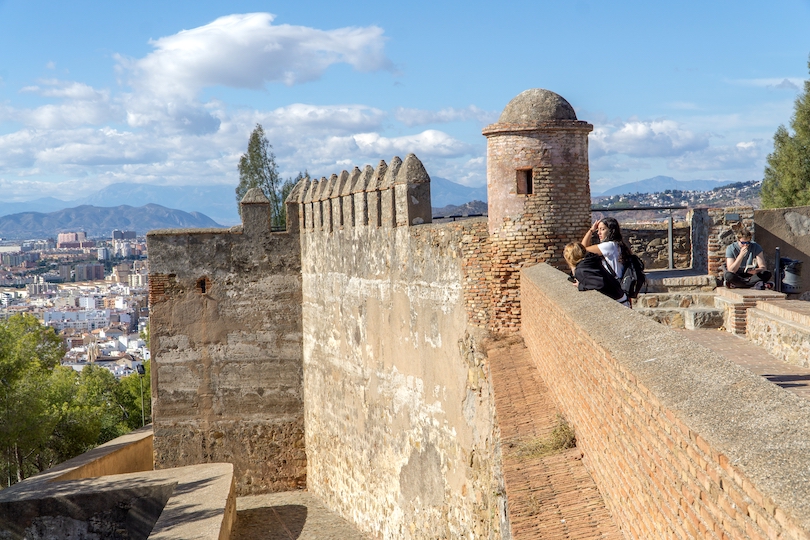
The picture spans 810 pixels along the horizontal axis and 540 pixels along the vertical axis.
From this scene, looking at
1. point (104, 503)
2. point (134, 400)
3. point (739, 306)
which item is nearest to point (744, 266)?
point (739, 306)

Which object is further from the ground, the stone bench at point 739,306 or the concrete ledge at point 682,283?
the concrete ledge at point 682,283

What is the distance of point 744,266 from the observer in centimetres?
1016

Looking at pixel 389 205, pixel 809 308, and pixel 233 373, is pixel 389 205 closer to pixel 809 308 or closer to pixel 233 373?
pixel 809 308

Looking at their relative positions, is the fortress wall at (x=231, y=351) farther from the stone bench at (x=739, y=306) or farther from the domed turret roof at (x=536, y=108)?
the stone bench at (x=739, y=306)

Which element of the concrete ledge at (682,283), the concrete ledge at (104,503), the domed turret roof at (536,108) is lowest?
the concrete ledge at (104,503)

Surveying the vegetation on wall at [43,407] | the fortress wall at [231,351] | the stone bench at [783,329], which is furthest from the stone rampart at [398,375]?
the vegetation on wall at [43,407]

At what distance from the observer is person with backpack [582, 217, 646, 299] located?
773 cm

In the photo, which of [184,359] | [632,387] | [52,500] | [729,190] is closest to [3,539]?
[52,500]

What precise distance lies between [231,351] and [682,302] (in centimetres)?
1005

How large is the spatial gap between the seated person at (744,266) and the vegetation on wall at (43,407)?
56.0ft

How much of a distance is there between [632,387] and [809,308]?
567 centimetres

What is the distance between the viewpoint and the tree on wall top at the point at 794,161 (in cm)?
2688

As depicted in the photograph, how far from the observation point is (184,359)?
17.2 metres

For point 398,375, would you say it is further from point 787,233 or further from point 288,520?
point 787,233
